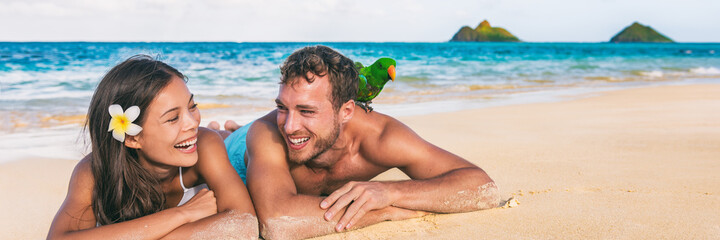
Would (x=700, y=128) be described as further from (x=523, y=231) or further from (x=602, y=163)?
(x=523, y=231)

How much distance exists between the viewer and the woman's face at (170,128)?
2.88m

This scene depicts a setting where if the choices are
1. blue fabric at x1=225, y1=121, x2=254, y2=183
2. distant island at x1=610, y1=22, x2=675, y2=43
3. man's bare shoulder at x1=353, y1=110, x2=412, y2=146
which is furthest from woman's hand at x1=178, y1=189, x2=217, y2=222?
distant island at x1=610, y1=22, x2=675, y2=43

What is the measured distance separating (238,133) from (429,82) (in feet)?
32.2

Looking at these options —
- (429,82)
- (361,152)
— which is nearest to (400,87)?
(429,82)

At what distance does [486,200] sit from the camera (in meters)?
3.54

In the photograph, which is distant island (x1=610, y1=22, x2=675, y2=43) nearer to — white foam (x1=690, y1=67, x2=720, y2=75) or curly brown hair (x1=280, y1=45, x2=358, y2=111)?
white foam (x1=690, y1=67, x2=720, y2=75)

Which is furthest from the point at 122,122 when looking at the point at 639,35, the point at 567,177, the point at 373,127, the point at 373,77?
the point at 639,35

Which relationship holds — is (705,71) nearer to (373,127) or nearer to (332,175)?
(373,127)

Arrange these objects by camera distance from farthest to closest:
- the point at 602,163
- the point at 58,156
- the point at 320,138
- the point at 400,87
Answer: the point at 400,87 → the point at 58,156 → the point at 602,163 → the point at 320,138

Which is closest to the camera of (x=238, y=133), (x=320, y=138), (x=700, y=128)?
(x=320, y=138)

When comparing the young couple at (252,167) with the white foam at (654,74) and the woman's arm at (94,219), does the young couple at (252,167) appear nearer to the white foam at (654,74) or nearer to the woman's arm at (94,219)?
the woman's arm at (94,219)

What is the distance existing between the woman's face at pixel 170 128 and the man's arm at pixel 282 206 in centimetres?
40

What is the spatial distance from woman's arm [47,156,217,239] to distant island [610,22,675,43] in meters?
121

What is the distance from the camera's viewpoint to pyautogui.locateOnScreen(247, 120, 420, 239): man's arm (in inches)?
120
